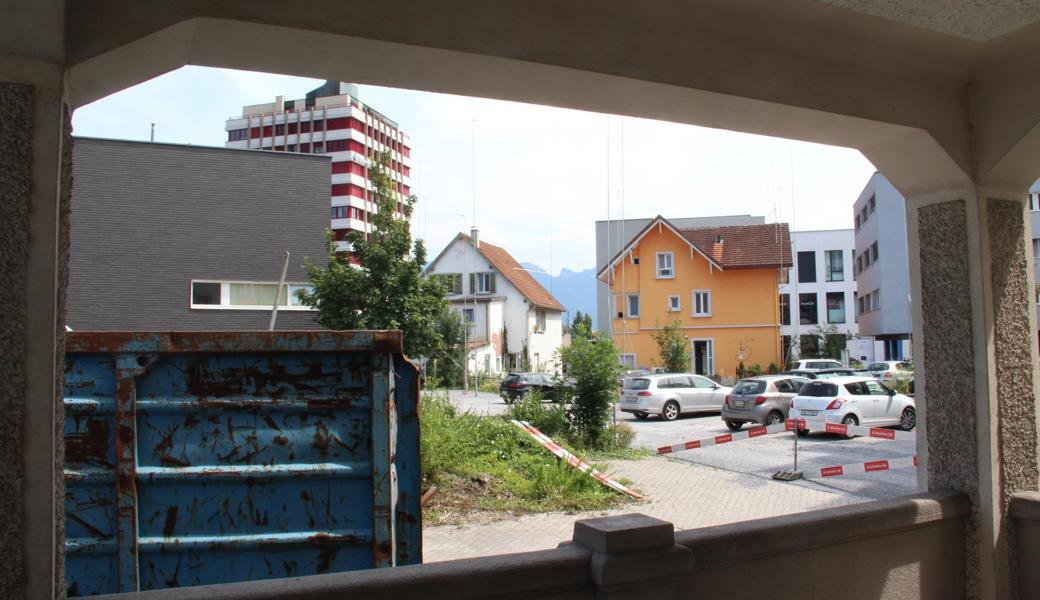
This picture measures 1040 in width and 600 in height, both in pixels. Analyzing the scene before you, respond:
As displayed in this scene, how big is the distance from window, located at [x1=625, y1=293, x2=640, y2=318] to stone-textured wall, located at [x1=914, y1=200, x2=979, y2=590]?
4200 centimetres

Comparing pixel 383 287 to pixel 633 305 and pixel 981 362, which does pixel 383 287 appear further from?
pixel 981 362

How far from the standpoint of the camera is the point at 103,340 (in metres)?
3.94

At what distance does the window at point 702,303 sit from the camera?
4638 cm

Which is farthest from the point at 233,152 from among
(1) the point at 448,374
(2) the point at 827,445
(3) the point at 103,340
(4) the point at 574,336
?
(3) the point at 103,340

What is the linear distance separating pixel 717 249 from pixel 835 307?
29.3 metres

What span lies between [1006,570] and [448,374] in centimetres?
4487

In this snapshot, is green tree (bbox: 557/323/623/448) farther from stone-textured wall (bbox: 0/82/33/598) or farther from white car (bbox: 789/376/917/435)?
stone-textured wall (bbox: 0/82/33/598)

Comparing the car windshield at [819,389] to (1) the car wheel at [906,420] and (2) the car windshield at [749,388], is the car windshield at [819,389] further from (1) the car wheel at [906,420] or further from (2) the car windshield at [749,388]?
(1) the car wheel at [906,420]

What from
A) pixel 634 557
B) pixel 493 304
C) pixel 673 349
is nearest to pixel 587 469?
pixel 634 557

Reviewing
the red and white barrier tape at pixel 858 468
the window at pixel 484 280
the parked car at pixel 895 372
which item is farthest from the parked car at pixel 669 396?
the window at pixel 484 280

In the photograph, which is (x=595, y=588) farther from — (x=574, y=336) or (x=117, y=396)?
(x=574, y=336)

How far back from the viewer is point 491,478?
37.3 ft

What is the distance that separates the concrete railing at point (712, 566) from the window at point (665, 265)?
42534 millimetres

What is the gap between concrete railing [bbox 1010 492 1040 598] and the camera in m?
4.65
